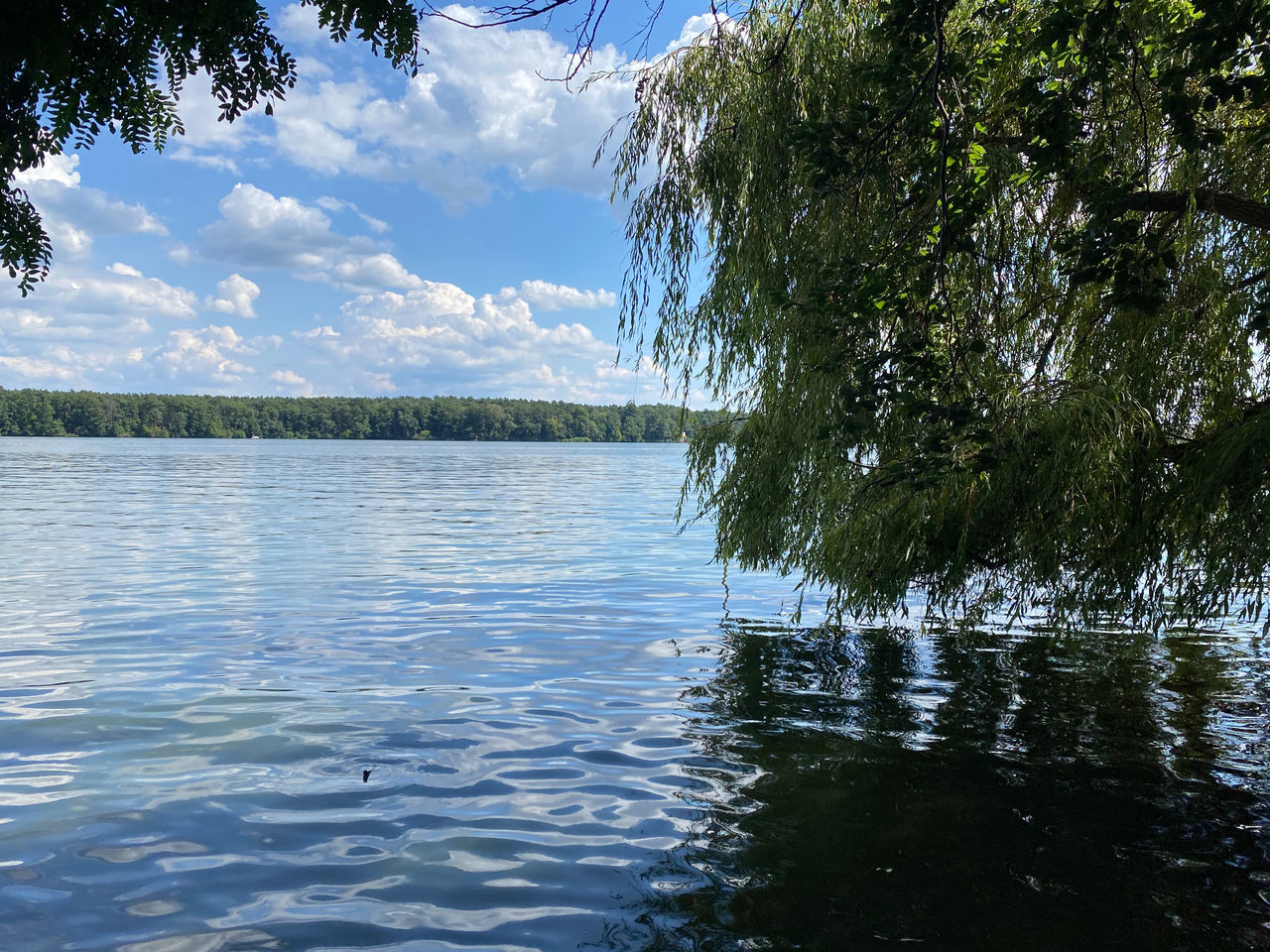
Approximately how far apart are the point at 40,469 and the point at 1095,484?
167 feet

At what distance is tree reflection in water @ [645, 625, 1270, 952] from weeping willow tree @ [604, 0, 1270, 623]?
1.09 m

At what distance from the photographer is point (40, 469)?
45.6m

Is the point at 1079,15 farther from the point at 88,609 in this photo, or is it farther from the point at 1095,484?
the point at 88,609

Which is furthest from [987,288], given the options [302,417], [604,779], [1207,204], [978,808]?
[302,417]

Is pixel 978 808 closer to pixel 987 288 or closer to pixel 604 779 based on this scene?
pixel 604 779

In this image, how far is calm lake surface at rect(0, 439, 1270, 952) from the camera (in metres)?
4.51

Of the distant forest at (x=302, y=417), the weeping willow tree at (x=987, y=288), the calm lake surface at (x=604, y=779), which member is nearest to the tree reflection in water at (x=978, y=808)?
the calm lake surface at (x=604, y=779)

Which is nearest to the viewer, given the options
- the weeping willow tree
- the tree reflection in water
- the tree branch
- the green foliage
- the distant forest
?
the green foliage

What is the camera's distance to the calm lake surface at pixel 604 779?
451 centimetres

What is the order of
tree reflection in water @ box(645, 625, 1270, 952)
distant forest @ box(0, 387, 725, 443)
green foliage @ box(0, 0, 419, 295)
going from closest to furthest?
green foliage @ box(0, 0, 419, 295) < tree reflection in water @ box(645, 625, 1270, 952) < distant forest @ box(0, 387, 725, 443)

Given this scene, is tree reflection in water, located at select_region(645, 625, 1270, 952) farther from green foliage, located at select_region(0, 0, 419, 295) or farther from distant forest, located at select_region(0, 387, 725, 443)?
distant forest, located at select_region(0, 387, 725, 443)

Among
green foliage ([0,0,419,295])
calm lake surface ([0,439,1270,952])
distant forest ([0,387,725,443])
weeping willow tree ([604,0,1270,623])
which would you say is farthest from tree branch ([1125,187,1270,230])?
distant forest ([0,387,725,443])

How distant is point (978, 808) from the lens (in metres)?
5.82

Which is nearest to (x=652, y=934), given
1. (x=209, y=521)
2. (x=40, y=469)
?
(x=209, y=521)
